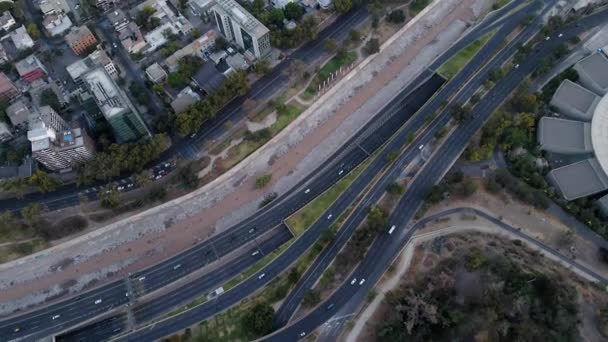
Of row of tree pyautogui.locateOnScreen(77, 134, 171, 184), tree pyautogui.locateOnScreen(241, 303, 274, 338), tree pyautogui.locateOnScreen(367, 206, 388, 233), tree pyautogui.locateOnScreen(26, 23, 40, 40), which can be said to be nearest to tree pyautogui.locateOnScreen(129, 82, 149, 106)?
row of tree pyautogui.locateOnScreen(77, 134, 171, 184)

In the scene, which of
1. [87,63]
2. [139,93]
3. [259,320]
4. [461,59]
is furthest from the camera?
[461,59]

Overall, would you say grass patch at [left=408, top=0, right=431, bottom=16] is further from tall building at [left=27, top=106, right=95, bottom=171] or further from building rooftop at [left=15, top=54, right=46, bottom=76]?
building rooftop at [left=15, top=54, right=46, bottom=76]

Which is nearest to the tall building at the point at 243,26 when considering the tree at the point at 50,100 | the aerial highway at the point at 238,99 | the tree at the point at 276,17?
the aerial highway at the point at 238,99

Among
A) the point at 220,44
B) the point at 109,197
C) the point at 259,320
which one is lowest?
the point at 259,320

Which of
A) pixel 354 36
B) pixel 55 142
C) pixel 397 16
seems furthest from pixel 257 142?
pixel 397 16

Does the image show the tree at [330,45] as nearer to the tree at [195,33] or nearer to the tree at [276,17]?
the tree at [276,17]

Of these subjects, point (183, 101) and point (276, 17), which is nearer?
point (183, 101)

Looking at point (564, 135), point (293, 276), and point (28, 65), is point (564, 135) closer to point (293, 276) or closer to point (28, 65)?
point (293, 276)
